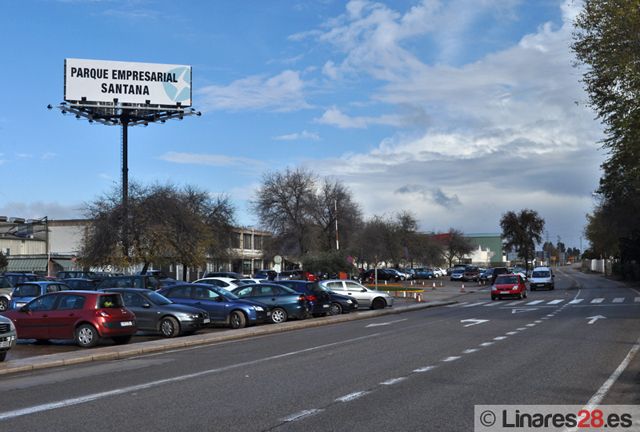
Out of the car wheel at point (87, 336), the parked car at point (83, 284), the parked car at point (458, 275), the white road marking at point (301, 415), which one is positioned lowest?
the parked car at point (458, 275)

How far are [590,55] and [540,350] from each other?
15982 mm

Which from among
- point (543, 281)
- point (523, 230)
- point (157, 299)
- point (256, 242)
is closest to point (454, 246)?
point (523, 230)

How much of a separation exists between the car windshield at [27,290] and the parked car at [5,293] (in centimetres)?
Result: 114

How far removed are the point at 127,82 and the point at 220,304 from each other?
39651 millimetres

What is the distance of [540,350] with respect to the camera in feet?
50.1

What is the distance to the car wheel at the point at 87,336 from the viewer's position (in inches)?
712

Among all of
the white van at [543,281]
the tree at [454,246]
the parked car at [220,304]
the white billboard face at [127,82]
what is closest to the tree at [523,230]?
the tree at [454,246]

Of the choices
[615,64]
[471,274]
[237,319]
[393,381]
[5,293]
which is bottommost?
[471,274]

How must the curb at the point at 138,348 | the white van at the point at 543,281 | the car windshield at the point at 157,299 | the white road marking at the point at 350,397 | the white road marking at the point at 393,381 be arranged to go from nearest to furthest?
the white road marking at the point at 350,397 → the white road marking at the point at 393,381 → the curb at the point at 138,348 → the car windshield at the point at 157,299 → the white van at the point at 543,281

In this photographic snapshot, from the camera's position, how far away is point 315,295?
1104 inches

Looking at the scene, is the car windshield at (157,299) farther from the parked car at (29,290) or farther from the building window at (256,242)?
the building window at (256,242)

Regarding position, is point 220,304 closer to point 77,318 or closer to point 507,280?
point 77,318

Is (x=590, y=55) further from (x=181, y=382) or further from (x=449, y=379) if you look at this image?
(x=181, y=382)

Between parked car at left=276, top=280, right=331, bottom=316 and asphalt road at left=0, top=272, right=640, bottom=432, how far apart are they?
331 inches
